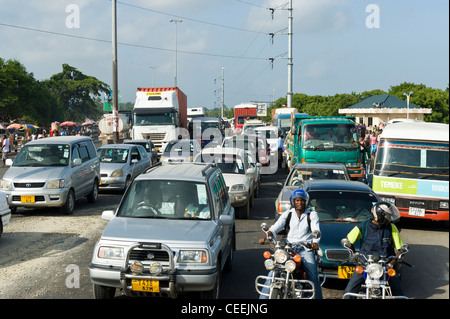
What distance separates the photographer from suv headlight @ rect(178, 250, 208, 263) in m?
6.16

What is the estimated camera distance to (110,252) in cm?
621

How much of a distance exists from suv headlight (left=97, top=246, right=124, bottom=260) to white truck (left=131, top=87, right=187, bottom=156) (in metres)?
23.1

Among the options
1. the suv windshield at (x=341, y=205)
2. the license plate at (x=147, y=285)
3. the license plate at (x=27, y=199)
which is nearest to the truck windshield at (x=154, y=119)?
the license plate at (x=27, y=199)

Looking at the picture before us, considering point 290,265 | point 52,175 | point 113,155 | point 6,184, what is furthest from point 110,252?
point 113,155

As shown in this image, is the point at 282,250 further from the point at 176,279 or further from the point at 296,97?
the point at 296,97

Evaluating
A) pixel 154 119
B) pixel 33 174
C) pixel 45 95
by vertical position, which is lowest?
pixel 33 174

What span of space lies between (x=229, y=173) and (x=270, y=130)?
16.4 meters

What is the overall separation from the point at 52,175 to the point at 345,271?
8629 millimetres

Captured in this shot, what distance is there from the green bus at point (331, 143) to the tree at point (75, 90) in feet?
297

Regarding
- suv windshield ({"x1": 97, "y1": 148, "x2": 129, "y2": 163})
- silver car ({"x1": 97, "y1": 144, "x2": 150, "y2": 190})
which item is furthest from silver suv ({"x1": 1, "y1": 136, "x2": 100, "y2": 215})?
suv windshield ({"x1": 97, "y1": 148, "x2": 129, "y2": 163})

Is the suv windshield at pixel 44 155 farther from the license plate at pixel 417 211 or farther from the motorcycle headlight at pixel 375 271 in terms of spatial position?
the motorcycle headlight at pixel 375 271

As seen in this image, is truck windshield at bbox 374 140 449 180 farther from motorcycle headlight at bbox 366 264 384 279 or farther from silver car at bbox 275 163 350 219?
motorcycle headlight at bbox 366 264 384 279

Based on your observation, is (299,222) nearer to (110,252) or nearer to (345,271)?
(345,271)
